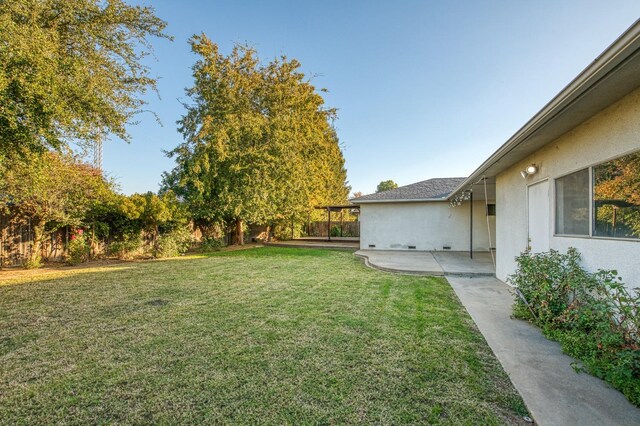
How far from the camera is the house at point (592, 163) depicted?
276 centimetres

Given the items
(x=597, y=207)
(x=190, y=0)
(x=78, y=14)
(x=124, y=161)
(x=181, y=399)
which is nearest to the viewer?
(x=181, y=399)

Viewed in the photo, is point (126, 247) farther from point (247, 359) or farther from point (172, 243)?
point (247, 359)

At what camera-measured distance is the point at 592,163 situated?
3684 millimetres

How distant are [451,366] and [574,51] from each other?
824 cm

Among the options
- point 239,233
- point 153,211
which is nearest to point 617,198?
point 153,211

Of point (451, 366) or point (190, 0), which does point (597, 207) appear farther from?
point (190, 0)

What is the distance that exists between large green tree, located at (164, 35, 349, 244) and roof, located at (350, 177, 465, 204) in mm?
4344

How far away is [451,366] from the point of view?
300 cm

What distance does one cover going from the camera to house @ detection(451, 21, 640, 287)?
2764 mm

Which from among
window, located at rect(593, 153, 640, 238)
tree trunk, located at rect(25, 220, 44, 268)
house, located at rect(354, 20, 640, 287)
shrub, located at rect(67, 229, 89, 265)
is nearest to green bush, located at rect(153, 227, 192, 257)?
shrub, located at rect(67, 229, 89, 265)

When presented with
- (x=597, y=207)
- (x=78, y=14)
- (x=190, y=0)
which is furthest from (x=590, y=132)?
(x=190, y=0)

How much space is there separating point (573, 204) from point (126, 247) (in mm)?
13790

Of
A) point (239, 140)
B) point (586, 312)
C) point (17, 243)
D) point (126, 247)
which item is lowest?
point (126, 247)

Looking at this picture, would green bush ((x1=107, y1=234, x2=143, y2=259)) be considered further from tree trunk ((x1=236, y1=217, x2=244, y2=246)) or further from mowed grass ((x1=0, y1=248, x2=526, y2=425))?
tree trunk ((x1=236, y1=217, x2=244, y2=246))
